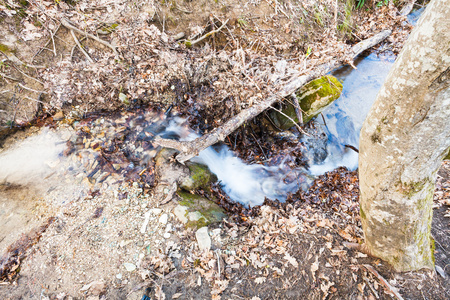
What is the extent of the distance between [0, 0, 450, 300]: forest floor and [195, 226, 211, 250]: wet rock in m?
0.06

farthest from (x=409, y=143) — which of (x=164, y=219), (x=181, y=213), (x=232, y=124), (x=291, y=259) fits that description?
(x=164, y=219)

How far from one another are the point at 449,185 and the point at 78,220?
755 centimetres

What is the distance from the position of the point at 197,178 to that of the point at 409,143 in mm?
3871

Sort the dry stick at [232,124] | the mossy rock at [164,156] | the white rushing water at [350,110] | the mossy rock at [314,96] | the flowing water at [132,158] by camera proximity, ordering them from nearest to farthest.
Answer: the dry stick at [232,124], the flowing water at [132,158], the mossy rock at [164,156], the mossy rock at [314,96], the white rushing water at [350,110]

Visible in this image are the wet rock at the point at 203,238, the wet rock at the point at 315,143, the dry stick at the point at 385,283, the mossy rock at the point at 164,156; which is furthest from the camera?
the wet rock at the point at 315,143

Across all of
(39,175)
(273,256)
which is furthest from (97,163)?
(273,256)

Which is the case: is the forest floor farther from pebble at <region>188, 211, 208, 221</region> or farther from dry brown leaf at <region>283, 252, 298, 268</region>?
pebble at <region>188, 211, 208, 221</region>

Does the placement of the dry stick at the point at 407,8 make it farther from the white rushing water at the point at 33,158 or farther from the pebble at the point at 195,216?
the white rushing water at the point at 33,158

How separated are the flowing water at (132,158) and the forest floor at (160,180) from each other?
7cm

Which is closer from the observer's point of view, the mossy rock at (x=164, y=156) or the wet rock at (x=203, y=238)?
the wet rock at (x=203, y=238)

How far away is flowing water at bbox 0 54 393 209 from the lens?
4805 millimetres

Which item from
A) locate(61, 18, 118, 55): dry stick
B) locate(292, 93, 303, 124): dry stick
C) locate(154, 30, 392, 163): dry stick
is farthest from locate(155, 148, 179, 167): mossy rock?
locate(292, 93, 303, 124): dry stick

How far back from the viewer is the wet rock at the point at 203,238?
371cm

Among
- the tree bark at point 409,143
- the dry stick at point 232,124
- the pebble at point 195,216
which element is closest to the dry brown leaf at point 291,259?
the tree bark at point 409,143
